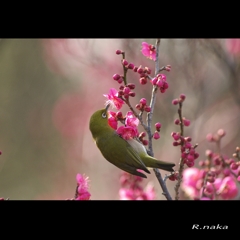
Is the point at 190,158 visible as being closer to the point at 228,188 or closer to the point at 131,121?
the point at 131,121

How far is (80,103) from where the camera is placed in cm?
826

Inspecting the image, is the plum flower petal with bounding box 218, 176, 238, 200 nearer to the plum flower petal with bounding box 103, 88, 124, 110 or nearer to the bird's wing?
the bird's wing

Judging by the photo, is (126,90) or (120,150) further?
(120,150)

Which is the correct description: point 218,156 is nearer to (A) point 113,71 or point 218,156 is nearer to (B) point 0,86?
(A) point 113,71

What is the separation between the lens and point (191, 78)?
6004 mm

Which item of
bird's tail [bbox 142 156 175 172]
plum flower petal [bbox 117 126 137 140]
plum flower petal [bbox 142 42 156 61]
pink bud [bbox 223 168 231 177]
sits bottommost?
bird's tail [bbox 142 156 175 172]

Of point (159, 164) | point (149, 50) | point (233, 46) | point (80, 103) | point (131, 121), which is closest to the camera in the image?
point (131, 121)

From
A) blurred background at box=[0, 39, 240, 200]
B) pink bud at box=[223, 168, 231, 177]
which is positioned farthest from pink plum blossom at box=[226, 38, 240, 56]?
pink bud at box=[223, 168, 231, 177]

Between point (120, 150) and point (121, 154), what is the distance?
0.15 ft

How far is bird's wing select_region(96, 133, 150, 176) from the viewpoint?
3.28 meters

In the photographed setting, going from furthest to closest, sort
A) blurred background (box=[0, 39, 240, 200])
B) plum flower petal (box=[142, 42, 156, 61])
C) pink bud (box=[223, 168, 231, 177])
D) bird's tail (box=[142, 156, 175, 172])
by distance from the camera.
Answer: blurred background (box=[0, 39, 240, 200]) → pink bud (box=[223, 168, 231, 177]) → bird's tail (box=[142, 156, 175, 172]) → plum flower petal (box=[142, 42, 156, 61])

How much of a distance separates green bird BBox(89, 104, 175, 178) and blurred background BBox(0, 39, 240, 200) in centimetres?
211

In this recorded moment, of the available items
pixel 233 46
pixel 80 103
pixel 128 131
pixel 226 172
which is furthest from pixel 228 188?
pixel 80 103

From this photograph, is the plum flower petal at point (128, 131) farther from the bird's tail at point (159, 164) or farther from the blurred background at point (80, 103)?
the blurred background at point (80, 103)
